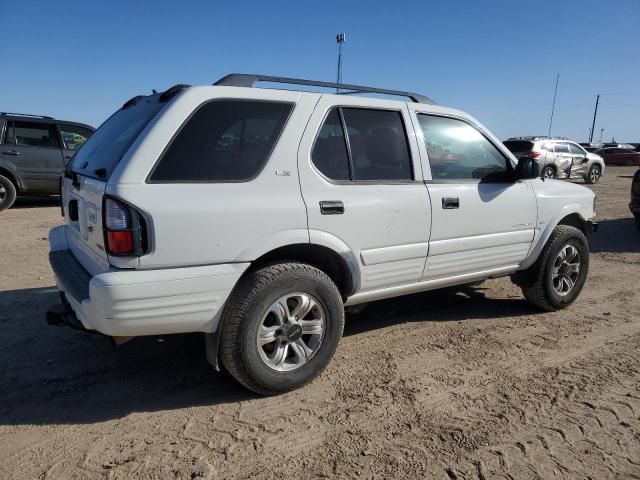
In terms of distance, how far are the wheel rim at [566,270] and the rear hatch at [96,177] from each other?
12.1ft

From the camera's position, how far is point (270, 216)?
283 centimetres

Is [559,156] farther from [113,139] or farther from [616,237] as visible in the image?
[113,139]

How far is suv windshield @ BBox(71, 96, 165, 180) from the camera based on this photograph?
2768 millimetres

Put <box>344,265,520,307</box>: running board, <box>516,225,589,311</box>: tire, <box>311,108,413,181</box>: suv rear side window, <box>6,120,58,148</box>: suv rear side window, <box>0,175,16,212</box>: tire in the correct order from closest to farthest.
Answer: <box>311,108,413,181</box>: suv rear side window, <box>344,265,520,307</box>: running board, <box>516,225,589,311</box>: tire, <box>0,175,16,212</box>: tire, <box>6,120,58,148</box>: suv rear side window

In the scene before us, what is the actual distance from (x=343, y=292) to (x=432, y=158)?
123 cm

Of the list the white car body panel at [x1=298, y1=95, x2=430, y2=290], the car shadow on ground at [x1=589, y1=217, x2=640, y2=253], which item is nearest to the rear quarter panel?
the white car body panel at [x1=298, y1=95, x2=430, y2=290]

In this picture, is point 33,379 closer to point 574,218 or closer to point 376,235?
point 376,235

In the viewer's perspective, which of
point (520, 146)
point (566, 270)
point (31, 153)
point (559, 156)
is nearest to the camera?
point (566, 270)

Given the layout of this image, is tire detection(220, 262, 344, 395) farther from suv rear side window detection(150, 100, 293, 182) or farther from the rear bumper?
suv rear side window detection(150, 100, 293, 182)

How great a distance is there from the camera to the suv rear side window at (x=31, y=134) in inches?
387

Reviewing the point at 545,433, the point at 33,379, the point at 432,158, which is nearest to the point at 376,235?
the point at 432,158

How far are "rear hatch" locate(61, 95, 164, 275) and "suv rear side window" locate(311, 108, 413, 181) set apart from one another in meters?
1.06

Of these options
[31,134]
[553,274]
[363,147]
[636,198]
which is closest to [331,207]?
[363,147]

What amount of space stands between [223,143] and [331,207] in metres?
0.76
